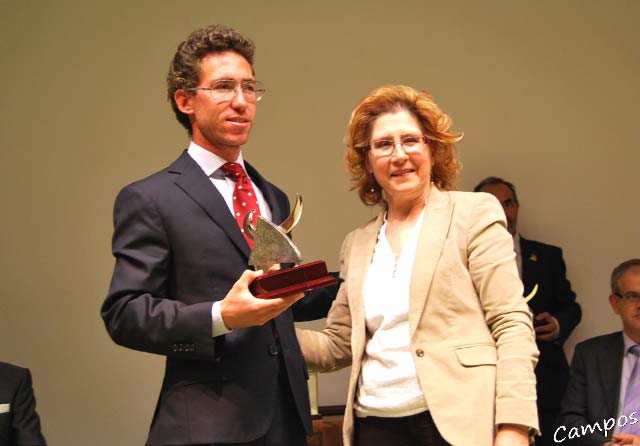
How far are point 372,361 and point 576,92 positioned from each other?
2.97 m

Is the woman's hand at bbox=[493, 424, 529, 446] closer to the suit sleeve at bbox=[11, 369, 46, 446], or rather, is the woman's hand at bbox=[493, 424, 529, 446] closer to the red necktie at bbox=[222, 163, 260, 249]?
the red necktie at bbox=[222, 163, 260, 249]

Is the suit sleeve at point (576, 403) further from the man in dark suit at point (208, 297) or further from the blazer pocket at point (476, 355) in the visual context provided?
the man in dark suit at point (208, 297)

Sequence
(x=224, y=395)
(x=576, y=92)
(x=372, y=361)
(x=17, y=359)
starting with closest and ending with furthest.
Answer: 1. (x=224, y=395)
2. (x=372, y=361)
3. (x=17, y=359)
4. (x=576, y=92)

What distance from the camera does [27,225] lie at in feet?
14.6

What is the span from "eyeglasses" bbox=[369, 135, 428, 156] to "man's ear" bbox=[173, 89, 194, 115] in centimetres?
52

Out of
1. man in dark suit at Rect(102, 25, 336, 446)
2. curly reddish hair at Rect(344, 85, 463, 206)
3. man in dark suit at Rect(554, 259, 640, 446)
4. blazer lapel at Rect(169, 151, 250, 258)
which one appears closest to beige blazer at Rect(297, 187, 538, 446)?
curly reddish hair at Rect(344, 85, 463, 206)

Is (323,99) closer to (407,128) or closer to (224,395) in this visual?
(407,128)

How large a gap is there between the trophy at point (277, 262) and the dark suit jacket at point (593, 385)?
2102 mm

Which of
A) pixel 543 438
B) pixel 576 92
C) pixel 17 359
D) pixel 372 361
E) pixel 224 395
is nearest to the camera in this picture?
pixel 224 395

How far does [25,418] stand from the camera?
135 inches

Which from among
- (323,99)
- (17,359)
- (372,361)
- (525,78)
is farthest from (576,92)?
(17,359)

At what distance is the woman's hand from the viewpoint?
1984 mm

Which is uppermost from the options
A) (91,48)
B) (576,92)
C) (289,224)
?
(91,48)

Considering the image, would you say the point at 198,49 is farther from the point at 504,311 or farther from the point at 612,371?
the point at 612,371
